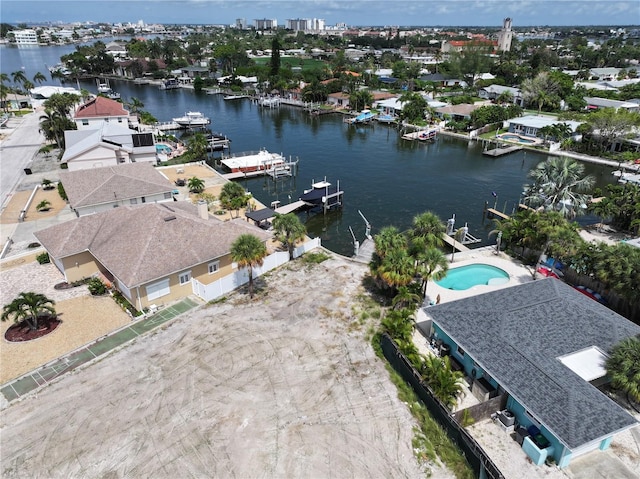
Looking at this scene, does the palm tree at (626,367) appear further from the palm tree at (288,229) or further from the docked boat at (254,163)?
the docked boat at (254,163)

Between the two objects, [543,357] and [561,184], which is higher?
Answer: [561,184]

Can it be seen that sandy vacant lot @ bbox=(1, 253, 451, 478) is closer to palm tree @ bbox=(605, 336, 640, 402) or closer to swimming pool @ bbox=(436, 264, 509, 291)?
palm tree @ bbox=(605, 336, 640, 402)

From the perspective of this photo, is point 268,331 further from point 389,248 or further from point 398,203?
point 398,203

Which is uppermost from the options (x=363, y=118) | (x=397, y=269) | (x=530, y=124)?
(x=530, y=124)

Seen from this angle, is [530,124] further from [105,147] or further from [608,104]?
[105,147]

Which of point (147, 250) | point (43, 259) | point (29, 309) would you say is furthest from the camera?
point (43, 259)

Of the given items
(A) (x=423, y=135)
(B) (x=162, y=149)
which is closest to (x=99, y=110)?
(B) (x=162, y=149)

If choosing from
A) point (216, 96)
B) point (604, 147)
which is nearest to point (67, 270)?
point (604, 147)
